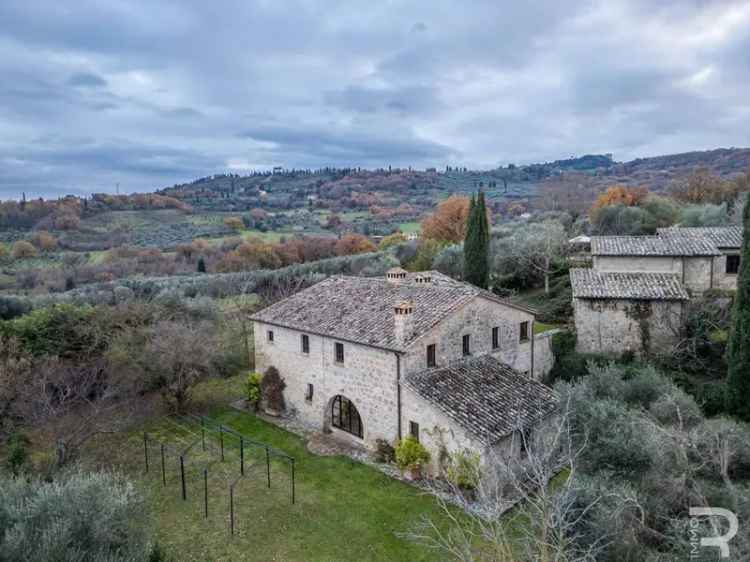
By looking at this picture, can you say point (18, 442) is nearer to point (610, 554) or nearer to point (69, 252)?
point (610, 554)

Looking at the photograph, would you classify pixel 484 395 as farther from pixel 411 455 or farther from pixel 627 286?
pixel 627 286

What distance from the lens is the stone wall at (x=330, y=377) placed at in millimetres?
18688

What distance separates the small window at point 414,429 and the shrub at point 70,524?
30.9ft

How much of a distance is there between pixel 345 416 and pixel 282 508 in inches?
208

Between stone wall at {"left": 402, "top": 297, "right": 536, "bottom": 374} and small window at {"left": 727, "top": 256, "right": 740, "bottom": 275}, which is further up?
small window at {"left": 727, "top": 256, "right": 740, "bottom": 275}

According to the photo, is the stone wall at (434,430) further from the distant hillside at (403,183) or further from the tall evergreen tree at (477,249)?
the distant hillside at (403,183)

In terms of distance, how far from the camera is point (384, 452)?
18703 millimetres

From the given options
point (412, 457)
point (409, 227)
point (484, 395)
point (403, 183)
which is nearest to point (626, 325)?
point (484, 395)

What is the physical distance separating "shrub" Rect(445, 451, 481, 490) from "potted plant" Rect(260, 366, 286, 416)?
1002 centimetres

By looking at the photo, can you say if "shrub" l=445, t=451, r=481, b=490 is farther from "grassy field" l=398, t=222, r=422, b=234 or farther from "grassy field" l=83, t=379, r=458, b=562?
"grassy field" l=398, t=222, r=422, b=234

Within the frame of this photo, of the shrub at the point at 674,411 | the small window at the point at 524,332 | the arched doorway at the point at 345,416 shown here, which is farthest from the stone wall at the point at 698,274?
the arched doorway at the point at 345,416

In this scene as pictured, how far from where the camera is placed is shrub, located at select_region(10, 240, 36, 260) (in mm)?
57156

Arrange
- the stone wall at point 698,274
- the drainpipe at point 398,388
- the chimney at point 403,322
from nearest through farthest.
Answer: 1. the drainpipe at point 398,388
2. the chimney at point 403,322
3. the stone wall at point 698,274

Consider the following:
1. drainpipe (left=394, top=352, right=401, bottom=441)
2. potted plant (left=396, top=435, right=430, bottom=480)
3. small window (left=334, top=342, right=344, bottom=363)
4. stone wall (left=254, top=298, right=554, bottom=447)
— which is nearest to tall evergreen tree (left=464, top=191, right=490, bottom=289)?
stone wall (left=254, top=298, right=554, bottom=447)
